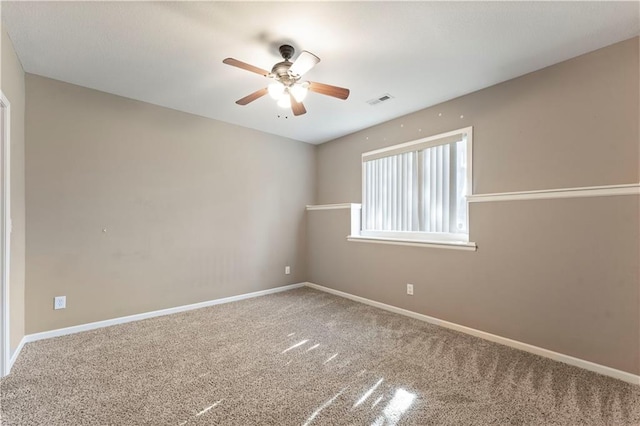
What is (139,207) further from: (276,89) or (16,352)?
(276,89)

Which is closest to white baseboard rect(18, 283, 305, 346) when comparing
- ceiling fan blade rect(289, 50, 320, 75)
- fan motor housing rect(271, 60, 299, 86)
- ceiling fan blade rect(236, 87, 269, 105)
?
ceiling fan blade rect(236, 87, 269, 105)

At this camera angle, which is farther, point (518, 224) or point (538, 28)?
point (518, 224)

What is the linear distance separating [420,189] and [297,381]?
2507 millimetres

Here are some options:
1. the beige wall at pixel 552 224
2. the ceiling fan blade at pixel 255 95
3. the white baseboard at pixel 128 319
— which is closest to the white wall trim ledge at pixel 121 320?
the white baseboard at pixel 128 319

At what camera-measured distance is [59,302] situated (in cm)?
279

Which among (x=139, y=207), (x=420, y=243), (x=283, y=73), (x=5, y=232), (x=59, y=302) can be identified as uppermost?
(x=283, y=73)

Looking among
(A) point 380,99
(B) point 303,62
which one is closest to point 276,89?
(B) point 303,62

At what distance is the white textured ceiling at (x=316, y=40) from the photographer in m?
1.83

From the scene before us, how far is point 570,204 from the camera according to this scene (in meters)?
2.30

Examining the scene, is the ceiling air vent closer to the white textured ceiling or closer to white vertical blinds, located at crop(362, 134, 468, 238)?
the white textured ceiling

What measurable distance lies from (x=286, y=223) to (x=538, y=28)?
3664 millimetres

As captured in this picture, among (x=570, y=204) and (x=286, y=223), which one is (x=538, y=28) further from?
(x=286, y=223)

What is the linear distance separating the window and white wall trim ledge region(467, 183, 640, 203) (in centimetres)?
23

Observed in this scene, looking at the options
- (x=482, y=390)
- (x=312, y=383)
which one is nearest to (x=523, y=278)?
(x=482, y=390)
